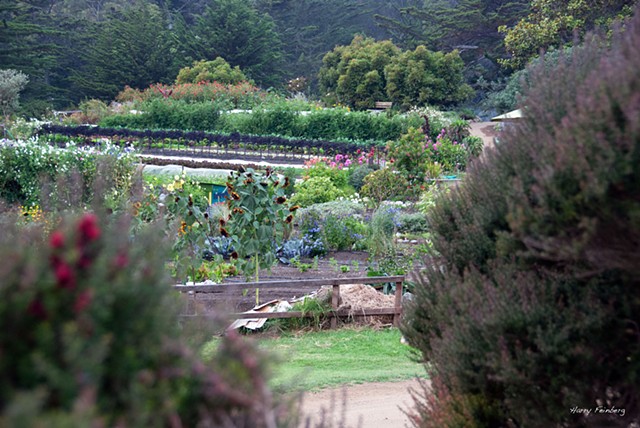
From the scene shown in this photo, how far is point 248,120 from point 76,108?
71.8ft

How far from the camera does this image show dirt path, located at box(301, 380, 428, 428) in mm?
5445

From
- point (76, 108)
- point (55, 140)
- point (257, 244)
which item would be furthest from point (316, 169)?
point (76, 108)

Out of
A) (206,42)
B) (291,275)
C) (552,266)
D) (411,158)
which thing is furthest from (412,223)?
(206,42)

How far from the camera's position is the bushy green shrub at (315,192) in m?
14.5

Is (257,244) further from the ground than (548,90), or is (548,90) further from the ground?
(548,90)

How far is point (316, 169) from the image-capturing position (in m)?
16.1

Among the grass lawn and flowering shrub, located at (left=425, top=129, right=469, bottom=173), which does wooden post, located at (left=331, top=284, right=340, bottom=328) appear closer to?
the grass lawn

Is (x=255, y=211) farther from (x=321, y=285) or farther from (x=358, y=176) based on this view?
(x=358, y=176)

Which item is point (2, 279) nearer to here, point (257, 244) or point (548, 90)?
point (548, 90)

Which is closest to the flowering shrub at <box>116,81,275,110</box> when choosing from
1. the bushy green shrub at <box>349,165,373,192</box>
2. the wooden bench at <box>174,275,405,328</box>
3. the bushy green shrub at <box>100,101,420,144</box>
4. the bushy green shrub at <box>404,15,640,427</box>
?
the bushy green shrub at <box>100,101,420,144</box>

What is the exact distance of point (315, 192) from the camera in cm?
1459

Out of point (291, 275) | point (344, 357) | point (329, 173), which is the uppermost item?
point (329, 173)

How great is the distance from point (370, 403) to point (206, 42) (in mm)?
41735

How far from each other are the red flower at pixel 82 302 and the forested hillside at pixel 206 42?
35930 mm
